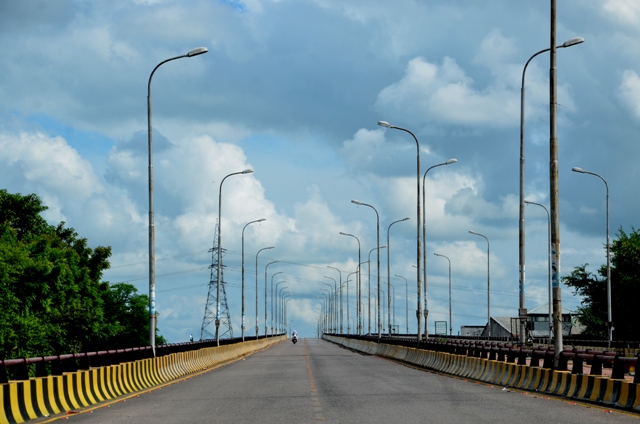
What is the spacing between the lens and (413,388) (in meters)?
25.3

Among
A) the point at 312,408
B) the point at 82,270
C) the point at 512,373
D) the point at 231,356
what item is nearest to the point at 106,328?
the point at 82,270

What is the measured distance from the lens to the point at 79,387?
20.9m

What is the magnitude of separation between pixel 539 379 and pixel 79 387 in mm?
11100

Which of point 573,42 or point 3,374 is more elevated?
point 573,42

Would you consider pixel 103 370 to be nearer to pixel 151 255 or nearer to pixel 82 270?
pixel 151 255

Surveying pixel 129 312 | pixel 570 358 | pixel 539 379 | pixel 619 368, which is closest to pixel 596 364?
pixel 619 368

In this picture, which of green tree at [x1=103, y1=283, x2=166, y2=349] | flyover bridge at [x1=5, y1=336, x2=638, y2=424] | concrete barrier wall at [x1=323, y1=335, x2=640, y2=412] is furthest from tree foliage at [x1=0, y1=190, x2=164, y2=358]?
flyover bridge at [x1=5, y1=336, x2=638, y2=424]

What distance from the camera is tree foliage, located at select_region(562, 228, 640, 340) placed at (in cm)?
8412

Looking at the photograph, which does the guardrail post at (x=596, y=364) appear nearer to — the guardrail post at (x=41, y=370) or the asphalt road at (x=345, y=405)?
the asphalt road at (x=345, y=405)

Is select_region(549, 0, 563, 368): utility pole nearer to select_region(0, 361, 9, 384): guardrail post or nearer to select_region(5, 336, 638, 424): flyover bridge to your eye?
select_region(5, 336, 638, 424): flyover bridge

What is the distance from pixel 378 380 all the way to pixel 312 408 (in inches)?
435

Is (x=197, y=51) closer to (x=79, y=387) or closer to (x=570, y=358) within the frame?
(x=79, y=387)

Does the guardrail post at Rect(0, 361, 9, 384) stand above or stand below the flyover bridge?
above

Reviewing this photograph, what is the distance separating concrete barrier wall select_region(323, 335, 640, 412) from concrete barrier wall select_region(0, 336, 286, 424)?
9.81 meters
